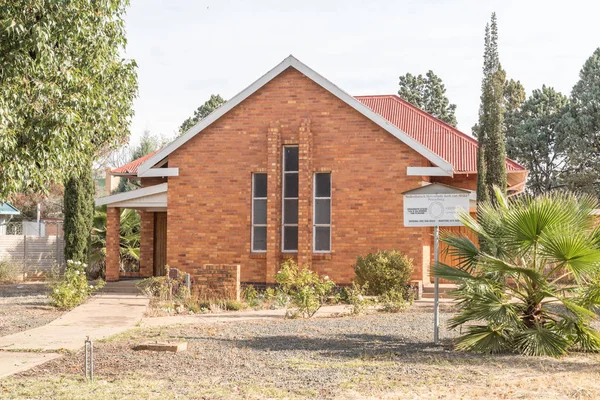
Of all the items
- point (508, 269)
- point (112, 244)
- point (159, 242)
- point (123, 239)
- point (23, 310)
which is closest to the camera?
point (508, 269)

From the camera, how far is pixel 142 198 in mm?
23031

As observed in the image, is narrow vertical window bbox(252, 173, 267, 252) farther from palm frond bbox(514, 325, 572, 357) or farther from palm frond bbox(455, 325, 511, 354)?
palm frond bbox(514, 325, 572, 357)

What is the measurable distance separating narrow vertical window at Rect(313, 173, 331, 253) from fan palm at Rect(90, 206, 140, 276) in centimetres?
924

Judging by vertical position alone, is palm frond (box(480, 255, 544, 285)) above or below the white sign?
below

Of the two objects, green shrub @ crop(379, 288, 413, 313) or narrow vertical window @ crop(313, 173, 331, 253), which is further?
narrow vertical window @ crop(313, 173, 331, 253)

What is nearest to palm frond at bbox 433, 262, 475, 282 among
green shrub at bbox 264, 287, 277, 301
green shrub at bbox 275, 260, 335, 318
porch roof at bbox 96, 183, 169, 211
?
green shrub at bbox 275, 260, 335, 318

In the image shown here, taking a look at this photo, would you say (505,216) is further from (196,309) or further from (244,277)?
(244,277)

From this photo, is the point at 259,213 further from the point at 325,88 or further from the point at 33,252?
the point at 33,252

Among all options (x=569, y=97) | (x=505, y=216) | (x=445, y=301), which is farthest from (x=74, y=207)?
(x=569, y=97)

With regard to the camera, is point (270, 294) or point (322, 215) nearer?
point (270, 294)

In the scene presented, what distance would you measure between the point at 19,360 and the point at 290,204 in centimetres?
1219

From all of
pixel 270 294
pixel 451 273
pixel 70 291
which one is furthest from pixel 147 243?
pixel 451 273

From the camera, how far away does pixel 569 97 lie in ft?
147

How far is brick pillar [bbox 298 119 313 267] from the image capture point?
21328 millimetres
